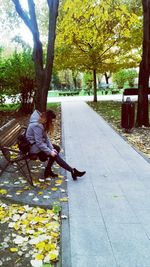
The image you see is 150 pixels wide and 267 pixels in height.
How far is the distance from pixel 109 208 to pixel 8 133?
281 centimetres

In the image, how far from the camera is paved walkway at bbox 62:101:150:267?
4.26 m

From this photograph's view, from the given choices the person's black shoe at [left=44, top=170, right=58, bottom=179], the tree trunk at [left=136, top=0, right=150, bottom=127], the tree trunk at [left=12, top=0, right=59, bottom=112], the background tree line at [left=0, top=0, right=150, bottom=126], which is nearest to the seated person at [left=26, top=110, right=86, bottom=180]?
the person's black shoe at [left=44, top=170, right=58, bottom=179]

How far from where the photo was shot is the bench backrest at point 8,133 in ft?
22.6

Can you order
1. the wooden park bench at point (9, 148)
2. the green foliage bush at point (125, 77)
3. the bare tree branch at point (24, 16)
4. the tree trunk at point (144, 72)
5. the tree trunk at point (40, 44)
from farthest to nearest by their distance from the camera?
the green foliage bush at point (125, 77), the tree trunk at point (144, 72), the bare tree branch at point (24, 16), the tree trunk at point (40, 44), the wooden park bench at point (9, 148)

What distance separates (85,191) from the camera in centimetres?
652

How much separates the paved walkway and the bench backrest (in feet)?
4.72

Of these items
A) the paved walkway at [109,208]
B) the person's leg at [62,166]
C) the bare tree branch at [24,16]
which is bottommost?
the paved walkway at [109,208]

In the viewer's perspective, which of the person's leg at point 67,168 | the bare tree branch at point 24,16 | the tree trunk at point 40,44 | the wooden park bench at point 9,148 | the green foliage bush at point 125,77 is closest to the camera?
the wooden park bench at point 9,148

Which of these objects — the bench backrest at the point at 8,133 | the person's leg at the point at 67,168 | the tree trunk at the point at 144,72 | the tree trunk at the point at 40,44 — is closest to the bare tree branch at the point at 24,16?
the tree trunk at the point at 40,44

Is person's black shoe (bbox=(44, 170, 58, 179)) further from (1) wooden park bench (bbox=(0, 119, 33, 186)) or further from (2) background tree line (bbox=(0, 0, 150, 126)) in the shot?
(2) background tree line (bbox=(0, 0, 150, 126))

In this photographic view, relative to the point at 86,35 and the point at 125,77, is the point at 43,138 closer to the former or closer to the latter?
the point at 86,35

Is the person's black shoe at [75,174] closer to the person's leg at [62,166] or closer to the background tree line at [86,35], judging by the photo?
the person's leg at [62,166]

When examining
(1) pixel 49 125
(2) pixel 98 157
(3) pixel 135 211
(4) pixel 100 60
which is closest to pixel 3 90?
(4) pixel 100 60

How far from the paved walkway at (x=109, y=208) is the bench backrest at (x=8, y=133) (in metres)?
1.44
